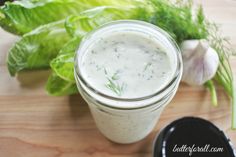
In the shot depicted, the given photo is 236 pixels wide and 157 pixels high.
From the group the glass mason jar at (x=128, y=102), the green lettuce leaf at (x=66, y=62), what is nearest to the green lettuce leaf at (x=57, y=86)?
the green lettuce leaf at (x=66, y=62)

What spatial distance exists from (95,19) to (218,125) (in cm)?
47

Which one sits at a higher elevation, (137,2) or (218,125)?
(137,2)

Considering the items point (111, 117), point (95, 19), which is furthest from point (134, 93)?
point (95, 19)

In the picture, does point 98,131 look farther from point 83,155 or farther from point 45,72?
point 45,72

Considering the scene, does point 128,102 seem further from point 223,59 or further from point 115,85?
point 223,59

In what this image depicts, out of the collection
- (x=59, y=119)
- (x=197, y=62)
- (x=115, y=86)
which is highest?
(x=115, y=86)

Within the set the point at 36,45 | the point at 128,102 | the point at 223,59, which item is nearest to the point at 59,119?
the point at 36,45

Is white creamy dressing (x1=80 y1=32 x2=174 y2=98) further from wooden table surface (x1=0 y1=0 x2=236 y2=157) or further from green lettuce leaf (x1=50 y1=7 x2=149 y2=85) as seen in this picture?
wooden table surface (x1=0 y1=0 x2=236 y2=157)

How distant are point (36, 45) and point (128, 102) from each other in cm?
42

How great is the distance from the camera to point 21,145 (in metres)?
1.14

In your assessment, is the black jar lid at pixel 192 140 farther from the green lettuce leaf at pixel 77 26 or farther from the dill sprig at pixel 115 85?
the green lettuce leaf at pixel 77 26

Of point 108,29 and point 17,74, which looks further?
point 17,74

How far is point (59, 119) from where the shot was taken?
1.19 m

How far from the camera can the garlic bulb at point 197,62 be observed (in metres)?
1.18
